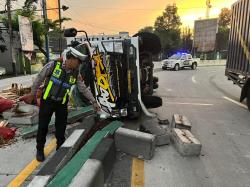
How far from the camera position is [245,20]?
9.69 metres

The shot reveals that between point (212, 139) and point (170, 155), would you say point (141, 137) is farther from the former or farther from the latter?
point (212, 139)

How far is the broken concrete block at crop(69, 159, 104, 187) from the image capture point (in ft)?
10.9

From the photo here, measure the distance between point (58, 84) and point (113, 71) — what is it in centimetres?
187

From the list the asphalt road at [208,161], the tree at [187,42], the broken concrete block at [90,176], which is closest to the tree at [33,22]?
the asphalt road at [208,161]

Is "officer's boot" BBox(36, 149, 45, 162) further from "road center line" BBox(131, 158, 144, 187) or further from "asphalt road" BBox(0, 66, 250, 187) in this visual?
"road center line" BBox(131, 158, 144, 187)

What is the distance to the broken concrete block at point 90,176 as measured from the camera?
331 centimetres

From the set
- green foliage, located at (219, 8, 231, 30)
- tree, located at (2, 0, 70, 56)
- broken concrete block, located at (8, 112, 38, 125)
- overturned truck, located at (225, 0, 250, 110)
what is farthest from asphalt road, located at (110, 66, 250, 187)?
green foliage, located at (219, 8, 231, 30)

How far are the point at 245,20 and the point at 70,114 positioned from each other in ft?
21.4

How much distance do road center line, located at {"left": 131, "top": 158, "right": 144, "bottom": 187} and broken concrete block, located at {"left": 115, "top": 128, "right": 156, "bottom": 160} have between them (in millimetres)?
156

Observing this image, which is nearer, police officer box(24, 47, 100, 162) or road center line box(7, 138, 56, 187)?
road center line box(7, 138, 56, 187)

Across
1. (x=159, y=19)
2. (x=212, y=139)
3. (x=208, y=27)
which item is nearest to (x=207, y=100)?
(x=212, y=139)

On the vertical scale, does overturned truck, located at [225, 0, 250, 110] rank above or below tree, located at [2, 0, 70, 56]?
below

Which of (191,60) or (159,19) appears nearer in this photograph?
(191,60)

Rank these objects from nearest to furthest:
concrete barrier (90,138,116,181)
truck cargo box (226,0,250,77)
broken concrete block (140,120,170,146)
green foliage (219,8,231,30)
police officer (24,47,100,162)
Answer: concrete barrier (90,138,116,181)
police officer (24,47,100,162)
broken concrete block (140,120,170,146)
truck cargo box (226,0,250,77)
green foliage (219,8,231,30)
